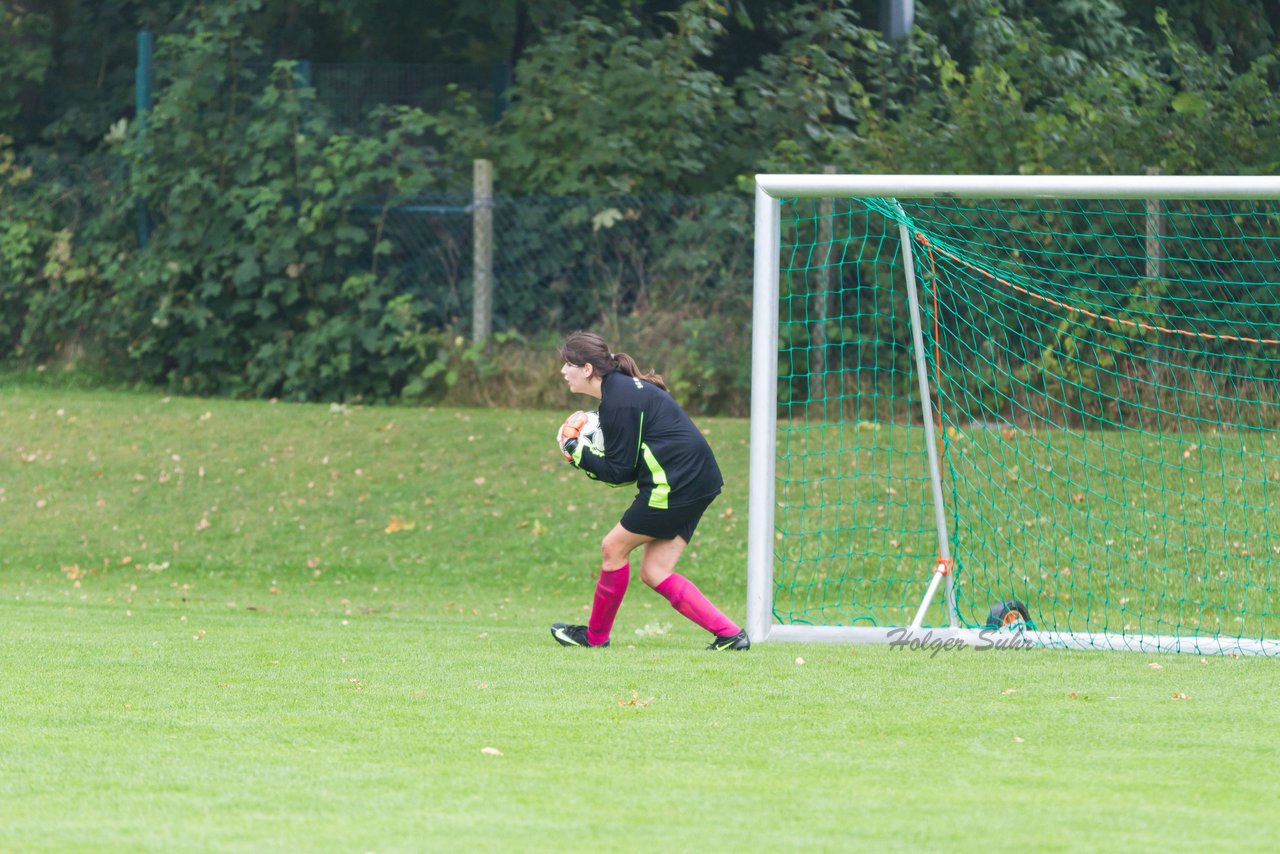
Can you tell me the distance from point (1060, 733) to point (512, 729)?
1.83 m

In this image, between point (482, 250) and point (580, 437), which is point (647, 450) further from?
point (482, 250)

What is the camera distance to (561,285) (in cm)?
1544

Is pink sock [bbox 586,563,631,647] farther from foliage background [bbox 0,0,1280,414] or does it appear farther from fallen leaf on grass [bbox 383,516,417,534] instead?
foliage background [bbox 0,0,1280,414]

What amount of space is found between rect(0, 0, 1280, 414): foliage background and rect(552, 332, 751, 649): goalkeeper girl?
714cm

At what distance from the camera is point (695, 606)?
7520mm

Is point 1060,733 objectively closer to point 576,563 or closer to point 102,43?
point 576,563

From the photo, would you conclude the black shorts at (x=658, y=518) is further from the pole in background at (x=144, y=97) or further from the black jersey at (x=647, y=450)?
the pole in background at (x=144, y=97)

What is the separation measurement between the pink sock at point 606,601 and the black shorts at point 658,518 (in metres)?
0.24

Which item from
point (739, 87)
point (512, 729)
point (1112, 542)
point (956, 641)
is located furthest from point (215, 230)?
point (512, 729)

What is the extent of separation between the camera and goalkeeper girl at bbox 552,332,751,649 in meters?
7.24

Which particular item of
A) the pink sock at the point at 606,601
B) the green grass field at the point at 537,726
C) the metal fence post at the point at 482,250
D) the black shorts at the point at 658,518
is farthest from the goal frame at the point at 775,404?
the metal fence post at the point at 482,250

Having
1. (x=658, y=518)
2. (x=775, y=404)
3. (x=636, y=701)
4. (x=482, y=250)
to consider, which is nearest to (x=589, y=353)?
(x=658, y=518)

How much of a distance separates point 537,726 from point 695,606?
2042 millimetres

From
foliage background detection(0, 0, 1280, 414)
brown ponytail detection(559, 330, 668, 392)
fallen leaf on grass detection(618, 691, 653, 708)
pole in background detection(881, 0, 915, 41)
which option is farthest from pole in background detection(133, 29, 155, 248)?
fallen leaf on grass detection(618, 691, 653, 708)
